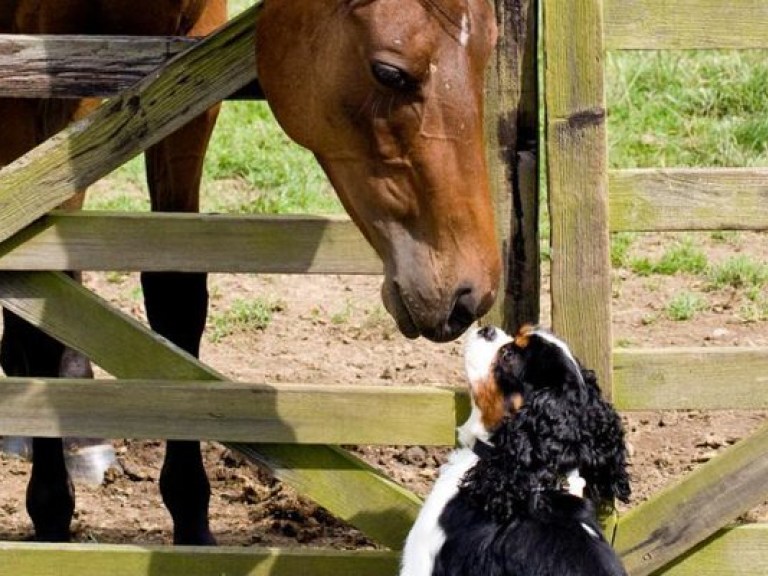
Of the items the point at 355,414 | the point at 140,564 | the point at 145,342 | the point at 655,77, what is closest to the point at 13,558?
the point at 140,564

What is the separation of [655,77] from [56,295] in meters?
4.96

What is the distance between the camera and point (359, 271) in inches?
161

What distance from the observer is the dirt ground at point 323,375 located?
523cm

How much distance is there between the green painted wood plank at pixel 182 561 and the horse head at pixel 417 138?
857 millimetres

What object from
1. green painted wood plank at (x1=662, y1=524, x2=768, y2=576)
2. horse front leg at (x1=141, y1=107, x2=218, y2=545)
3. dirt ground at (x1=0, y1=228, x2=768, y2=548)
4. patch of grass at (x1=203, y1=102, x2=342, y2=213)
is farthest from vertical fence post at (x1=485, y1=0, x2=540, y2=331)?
patch of grass at (x1=203, y1=102, x2=342, y2=213)

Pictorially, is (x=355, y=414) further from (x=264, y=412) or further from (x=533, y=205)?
(x=533, y=205)

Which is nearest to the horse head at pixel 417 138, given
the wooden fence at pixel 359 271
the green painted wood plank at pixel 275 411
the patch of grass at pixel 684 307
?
the wooden fence at pixel 359 271

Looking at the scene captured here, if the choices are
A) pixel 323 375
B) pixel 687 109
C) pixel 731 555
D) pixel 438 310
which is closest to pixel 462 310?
pixel 438 310

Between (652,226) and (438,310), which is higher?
(652,226)

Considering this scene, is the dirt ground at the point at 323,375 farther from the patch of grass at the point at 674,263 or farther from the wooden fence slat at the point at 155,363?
the wooden fence slat at the point at 155,363

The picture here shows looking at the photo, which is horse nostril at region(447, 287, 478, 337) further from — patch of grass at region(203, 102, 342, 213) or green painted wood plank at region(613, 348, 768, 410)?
patch of grass at region(203, 102, 342, 213)

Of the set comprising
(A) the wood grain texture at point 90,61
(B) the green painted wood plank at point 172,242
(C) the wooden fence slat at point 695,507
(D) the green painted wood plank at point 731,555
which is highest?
(A) the wood grain texture at point 90,61

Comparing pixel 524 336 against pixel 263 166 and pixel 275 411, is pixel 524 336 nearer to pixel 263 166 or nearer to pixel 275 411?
pixel 275 411

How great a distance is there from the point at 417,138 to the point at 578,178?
21.4 inches
